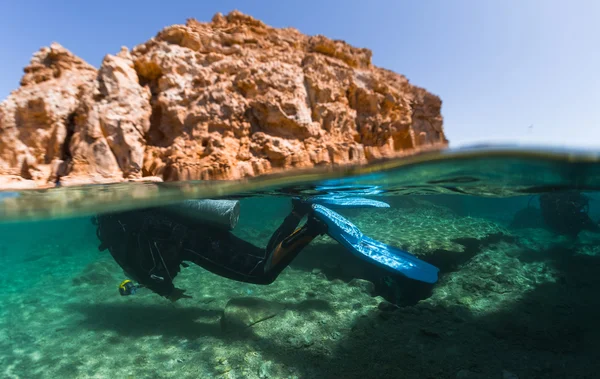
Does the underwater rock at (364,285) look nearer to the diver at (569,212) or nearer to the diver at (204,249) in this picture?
the diver at (204,249)

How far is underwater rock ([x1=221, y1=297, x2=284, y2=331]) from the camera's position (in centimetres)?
584

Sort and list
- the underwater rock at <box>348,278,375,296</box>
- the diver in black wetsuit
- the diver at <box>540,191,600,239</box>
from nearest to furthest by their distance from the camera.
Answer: the diver in black wetsuit < the underwater rock at <box>348,278,375,296</box> < the diver at <box>540,191,600,239</box>

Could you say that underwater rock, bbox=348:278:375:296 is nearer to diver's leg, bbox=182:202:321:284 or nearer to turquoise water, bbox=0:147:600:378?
turquoise water, bbox=0:147:600:378

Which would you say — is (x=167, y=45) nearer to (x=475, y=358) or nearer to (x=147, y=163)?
(x=147, y=163)

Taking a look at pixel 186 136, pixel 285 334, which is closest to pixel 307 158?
pixel 186 136

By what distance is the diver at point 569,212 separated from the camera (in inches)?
429

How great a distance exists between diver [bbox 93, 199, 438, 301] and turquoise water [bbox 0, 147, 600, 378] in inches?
38.0

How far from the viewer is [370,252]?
633 cm

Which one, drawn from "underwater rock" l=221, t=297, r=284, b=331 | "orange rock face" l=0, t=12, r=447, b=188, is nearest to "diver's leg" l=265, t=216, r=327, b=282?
"underwater rock" l=221, t=297, r=284, b=331

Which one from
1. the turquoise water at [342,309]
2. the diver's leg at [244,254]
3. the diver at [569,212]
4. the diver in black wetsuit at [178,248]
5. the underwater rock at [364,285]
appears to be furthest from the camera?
the diver at [569,212]

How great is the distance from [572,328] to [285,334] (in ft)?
19.4

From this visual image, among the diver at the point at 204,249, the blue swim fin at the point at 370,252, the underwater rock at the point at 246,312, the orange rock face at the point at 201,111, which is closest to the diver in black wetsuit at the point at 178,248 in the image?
the diver at the point at 204,249

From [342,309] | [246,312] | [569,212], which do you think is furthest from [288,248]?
[569,212]

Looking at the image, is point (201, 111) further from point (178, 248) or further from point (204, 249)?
Answer: point (204, 249)
